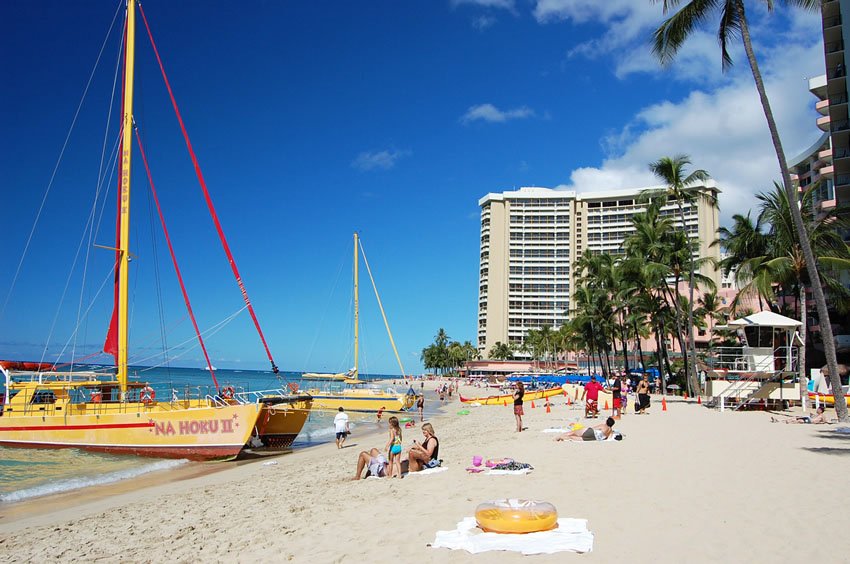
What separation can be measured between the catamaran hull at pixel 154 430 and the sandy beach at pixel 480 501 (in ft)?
10.5

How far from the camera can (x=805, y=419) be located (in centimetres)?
1873

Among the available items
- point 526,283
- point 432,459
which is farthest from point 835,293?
point 526,283

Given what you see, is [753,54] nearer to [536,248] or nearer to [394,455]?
[394,455]

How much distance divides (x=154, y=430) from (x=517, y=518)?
15.6m

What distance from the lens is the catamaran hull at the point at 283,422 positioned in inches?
792

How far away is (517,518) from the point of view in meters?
6.53

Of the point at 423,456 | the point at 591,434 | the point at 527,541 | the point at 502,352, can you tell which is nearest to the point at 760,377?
the point at 591,434

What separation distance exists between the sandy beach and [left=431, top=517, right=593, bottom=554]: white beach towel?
116 mm

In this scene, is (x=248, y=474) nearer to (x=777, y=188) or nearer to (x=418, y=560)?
(x=418, y=560)

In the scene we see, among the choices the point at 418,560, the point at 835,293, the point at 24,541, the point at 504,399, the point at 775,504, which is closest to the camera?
the point at 418,560

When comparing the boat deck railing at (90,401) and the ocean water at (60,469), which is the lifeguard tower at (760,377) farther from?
the boat deck railing at (90,401)

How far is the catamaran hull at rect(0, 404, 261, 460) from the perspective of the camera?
18359 millimetres

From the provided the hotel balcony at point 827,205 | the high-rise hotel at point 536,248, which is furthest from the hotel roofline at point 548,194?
the hotel balcony at point 827,205

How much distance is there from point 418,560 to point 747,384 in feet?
78.0
